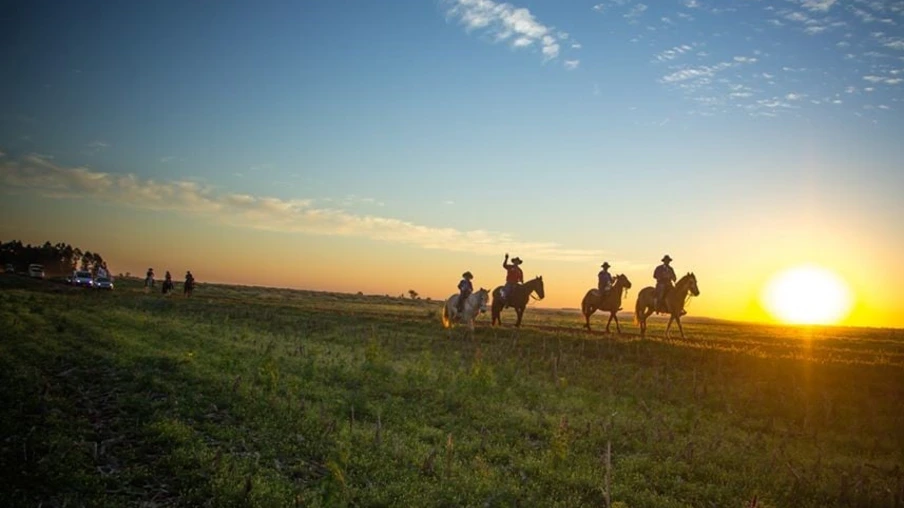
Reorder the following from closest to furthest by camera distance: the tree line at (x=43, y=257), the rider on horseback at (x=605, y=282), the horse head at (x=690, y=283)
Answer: the horse head at (x=690, y=283)
the rider on horseback at (x=605, y=282)
the tree line at (x=43, y=257)

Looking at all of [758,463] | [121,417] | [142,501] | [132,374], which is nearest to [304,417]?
[121,417]

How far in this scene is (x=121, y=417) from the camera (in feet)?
36.8

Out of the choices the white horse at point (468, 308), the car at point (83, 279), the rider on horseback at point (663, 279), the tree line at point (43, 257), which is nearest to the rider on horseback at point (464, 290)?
the white horse at point (468, 308)

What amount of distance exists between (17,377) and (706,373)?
2140cm

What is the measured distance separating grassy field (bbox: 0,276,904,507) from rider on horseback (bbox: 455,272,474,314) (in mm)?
8578

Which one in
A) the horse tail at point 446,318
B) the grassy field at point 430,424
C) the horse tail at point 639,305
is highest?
the horse tail at point 639,305

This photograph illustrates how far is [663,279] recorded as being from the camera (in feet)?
96.5

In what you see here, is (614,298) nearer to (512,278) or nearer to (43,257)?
(512,278)

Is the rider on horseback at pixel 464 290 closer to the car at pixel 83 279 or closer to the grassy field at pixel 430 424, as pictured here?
the grassy field at pixel 430 424

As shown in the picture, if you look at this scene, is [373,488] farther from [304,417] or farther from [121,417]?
[121,417]

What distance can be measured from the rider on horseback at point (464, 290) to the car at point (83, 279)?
43.1 metres

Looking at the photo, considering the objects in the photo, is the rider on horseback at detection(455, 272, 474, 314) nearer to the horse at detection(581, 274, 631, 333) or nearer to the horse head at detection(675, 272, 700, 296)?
the horse at detection(581, 274, 631, 333)

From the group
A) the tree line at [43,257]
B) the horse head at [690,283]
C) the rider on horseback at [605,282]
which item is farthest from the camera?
the tree line at [43,257]

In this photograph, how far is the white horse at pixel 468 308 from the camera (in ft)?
107
